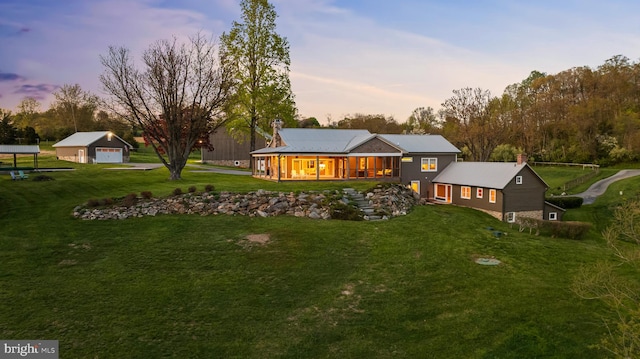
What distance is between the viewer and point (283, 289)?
13.4 m

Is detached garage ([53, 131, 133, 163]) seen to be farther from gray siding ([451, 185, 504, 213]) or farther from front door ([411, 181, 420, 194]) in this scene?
gray siding ([451, 185, 504, 213])

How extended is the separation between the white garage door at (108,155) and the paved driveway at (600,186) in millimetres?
57453

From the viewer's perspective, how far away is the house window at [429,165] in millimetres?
37350

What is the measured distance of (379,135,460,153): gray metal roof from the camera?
1465 inches

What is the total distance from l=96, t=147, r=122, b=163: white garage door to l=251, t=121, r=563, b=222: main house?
24757mm

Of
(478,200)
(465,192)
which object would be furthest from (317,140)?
(478,200)

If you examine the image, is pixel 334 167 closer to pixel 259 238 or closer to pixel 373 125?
pixel 259 238

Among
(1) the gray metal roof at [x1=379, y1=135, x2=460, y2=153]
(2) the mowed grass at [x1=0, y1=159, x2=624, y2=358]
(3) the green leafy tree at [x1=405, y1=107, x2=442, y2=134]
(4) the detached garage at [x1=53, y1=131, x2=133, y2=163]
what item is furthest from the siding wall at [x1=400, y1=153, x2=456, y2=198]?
(3) the green leafy tree at [x1=405, y1=107, x2=442, y2=134]

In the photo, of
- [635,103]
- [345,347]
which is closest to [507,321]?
[345,347]

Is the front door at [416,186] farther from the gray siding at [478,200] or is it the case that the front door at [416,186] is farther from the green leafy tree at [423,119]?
the green leafy tree at [423,119]

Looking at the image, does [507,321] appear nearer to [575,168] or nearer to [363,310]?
[363,310]

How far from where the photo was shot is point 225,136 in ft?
182

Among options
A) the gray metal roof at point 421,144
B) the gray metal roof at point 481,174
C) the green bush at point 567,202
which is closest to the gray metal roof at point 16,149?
the gray metal roof at point 421,144

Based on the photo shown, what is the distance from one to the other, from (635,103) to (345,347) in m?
76.3
